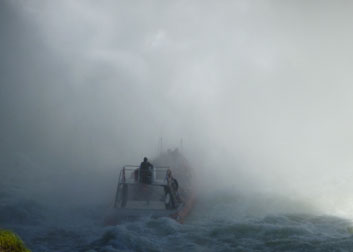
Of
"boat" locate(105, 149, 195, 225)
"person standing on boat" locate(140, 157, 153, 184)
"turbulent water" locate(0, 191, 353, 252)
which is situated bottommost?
"turbulent water" locate(0, 191, 353, 252)

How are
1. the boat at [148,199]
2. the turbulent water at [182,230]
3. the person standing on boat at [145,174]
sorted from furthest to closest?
the person standing on boat at [145,174] → the boat at [148,199] → the turbulent water at [182,230]

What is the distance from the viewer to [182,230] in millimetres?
16922

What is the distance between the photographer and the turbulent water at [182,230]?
14578 mm

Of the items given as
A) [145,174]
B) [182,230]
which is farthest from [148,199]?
[182,230]

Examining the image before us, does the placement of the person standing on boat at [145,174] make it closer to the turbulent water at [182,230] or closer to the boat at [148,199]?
the boat at [148,199]

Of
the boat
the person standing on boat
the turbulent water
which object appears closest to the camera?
the turbulent water

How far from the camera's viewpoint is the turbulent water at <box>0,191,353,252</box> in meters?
14.6

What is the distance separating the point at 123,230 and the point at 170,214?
3345mm

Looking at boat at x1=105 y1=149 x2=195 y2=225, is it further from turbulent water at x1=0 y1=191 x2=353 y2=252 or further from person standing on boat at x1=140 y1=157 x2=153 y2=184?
turbulent water at x1=0 y1=191 x2=353 y2=252

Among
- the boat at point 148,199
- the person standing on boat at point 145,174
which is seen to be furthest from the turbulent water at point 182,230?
the person standing on boat at point 145,174

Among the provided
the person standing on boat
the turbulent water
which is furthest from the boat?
the turbulent water

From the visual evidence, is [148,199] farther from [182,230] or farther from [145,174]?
[182,230]

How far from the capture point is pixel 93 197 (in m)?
24.6

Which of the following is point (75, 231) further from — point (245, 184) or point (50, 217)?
point (245, 184)
